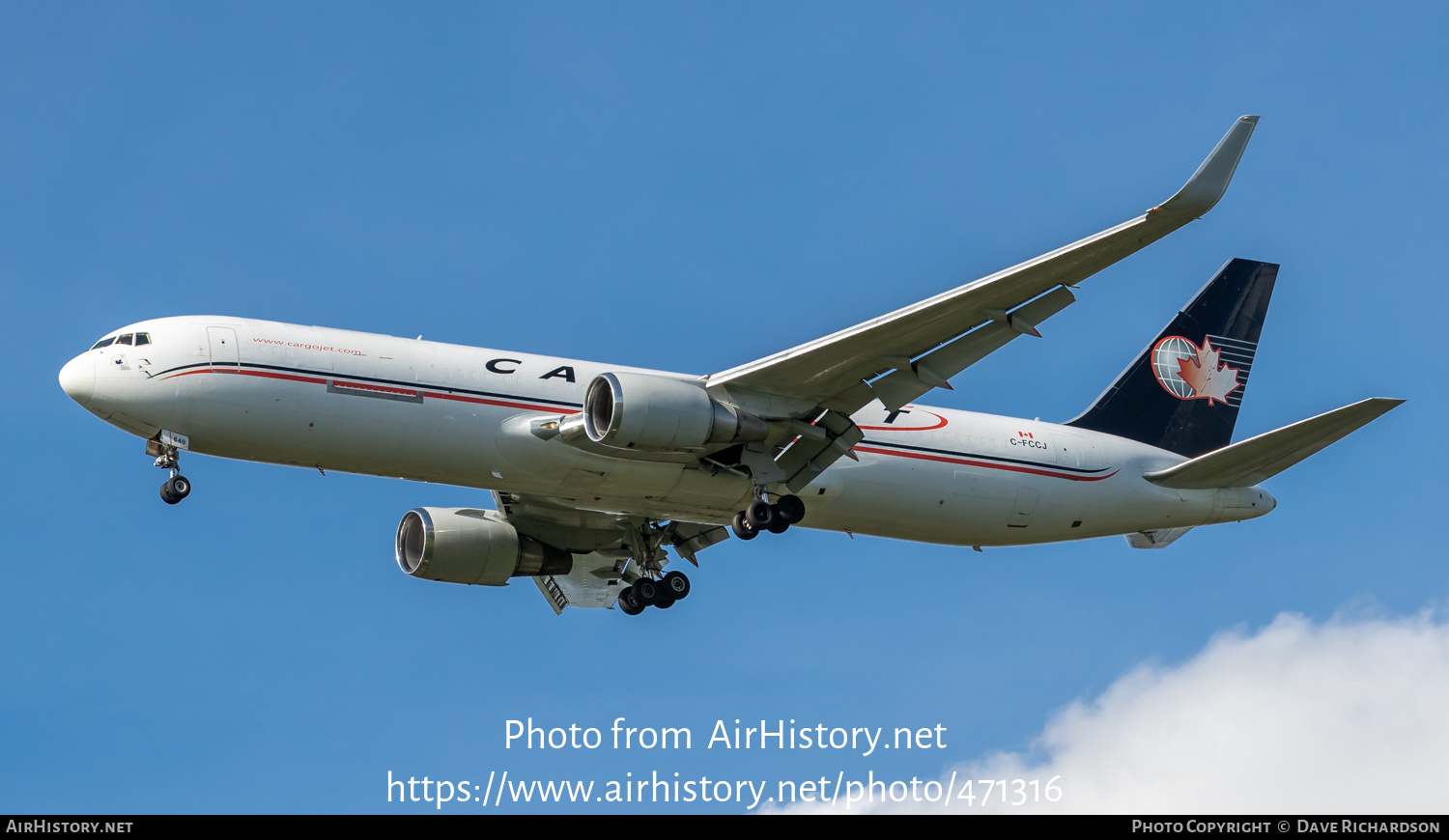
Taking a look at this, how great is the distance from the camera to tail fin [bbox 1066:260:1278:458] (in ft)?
121

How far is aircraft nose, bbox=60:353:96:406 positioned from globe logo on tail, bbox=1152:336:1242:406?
23.7 meters

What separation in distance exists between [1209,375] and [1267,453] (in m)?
5.27

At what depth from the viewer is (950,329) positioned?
29.0 m

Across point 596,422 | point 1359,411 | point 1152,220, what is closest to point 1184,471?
point 1359,411

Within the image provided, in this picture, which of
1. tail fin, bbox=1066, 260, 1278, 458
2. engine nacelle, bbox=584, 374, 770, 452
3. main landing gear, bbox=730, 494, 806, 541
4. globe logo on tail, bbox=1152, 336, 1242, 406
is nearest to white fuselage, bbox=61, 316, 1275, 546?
main landing gear, bbox=730, 494, 806, 541

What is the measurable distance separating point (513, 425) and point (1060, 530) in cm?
1279

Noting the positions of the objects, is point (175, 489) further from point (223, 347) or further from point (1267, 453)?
point (1267, 453)

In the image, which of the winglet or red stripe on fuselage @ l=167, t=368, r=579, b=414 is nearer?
the winglet

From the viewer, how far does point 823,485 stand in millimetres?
32656

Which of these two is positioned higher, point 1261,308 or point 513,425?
point 1261,308

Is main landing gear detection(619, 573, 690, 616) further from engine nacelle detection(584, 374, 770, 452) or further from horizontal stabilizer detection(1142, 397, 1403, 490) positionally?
horizontal stabilizer detection(1142, 397, 1403, 490)
